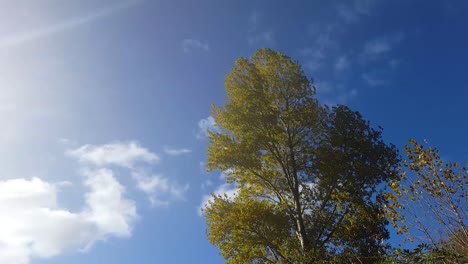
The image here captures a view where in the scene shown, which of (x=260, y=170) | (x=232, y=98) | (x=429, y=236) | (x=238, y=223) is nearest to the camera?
(x=429, y=236)

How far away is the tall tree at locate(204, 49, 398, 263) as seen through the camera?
12.0m

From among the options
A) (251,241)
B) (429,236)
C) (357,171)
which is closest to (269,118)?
(357,171)

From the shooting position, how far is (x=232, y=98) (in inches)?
585

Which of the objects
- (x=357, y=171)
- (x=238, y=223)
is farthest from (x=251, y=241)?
(x=357, y=171)

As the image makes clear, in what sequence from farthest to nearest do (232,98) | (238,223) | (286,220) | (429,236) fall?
(232,98) < (286,220) < (238,223) < (429,236)

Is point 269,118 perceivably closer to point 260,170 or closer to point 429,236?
point 260,170

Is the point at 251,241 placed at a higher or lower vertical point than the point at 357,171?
lower

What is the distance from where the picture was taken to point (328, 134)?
1371cm

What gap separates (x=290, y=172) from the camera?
44.0ft

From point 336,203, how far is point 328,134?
2.55 metres

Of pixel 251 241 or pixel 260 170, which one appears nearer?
pixel 251 241

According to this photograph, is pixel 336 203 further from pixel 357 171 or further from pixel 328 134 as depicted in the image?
pixel 328 134

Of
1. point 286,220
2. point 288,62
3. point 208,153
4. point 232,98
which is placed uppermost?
point 288,62

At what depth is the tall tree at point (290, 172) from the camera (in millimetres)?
11953
